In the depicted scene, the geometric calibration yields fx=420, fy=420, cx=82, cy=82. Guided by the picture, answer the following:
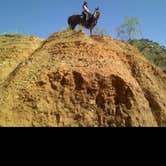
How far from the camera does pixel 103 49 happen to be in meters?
18.9

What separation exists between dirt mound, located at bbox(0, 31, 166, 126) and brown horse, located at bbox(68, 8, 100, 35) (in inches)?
215

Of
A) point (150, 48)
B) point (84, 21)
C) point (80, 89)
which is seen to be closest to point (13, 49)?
point (80, 89)

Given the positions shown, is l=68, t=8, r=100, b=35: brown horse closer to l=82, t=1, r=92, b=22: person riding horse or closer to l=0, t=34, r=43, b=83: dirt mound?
l=82, t=1, r=92, b=22: person riding horse

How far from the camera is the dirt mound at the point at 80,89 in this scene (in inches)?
606

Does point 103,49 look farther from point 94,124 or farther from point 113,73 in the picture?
point 94,124

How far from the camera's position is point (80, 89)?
16.6m

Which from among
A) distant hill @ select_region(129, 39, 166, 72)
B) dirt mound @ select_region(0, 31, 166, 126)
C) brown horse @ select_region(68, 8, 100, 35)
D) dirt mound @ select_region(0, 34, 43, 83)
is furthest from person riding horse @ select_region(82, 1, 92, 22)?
distant hill @ select_region(129, 39, 166, 72)

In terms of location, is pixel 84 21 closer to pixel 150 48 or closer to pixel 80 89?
pixel 80 89

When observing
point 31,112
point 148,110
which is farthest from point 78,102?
point 148,110

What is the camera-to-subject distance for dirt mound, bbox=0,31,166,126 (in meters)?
15.4

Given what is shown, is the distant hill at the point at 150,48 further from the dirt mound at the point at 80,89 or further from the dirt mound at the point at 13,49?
the dirt mound at the point at 80,89

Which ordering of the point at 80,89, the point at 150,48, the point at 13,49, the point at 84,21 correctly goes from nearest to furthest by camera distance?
the point at 80,89, the point at 13,49, the point at 84,21, the point at 150,48

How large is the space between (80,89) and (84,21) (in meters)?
9.54
